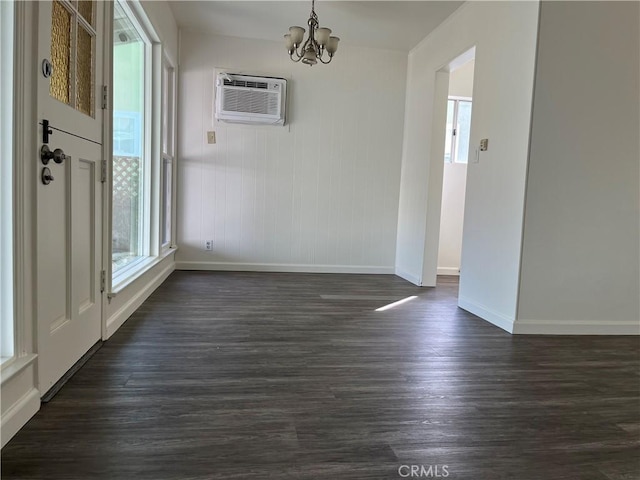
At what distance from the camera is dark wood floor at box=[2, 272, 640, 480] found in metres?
1.32

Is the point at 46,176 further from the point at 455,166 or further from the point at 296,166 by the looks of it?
the point at 455,166

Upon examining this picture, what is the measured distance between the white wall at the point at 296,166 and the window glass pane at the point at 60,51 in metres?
2.89

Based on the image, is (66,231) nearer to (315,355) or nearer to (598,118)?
(315,355)

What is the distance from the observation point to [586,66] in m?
2.77

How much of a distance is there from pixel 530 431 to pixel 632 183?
2.18m

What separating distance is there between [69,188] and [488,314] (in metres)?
2.76

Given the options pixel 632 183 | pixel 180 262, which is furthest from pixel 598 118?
pixel 180 262

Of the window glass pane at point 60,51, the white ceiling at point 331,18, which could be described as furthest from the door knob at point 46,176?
the white ceiling at point 331,18

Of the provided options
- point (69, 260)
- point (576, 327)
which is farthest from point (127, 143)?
point (576, 327)

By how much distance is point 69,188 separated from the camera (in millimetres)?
1820

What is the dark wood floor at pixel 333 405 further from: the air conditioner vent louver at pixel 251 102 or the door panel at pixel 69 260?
the air conditioner vent louver at pixel 251 102

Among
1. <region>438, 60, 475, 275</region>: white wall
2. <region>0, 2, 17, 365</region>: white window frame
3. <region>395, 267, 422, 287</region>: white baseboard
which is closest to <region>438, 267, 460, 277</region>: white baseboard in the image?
<region>438, 60, 475, 275</region>: white wall

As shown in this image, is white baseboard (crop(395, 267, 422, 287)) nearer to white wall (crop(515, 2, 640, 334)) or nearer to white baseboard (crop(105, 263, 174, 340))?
white wall (crop(515, 2, 640, 334))

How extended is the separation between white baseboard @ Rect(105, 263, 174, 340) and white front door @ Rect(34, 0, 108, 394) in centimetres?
20
